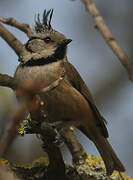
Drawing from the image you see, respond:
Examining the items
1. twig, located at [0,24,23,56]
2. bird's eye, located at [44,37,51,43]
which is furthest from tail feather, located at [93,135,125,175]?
twig, located at [0,24,23,56]

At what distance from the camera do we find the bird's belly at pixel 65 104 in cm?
431

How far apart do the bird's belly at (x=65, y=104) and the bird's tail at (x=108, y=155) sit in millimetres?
419

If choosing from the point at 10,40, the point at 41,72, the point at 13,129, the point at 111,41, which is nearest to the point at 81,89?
the point at 41,72

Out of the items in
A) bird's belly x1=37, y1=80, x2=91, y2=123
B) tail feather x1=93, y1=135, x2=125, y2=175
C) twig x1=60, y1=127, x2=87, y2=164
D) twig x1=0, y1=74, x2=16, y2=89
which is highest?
twig x1=0, y1=74, x2=16, y2=89

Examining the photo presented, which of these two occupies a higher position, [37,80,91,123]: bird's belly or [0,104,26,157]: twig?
[0,104,26,157]: twig

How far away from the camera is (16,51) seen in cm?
572

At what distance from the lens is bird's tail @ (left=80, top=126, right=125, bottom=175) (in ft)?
15.4

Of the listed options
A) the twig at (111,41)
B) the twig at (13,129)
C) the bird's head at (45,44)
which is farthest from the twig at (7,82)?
the bird's head at (45,44)

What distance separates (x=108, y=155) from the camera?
16.2 feet

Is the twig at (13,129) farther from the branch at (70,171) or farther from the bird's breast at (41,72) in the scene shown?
the bird's breast at (41,72)

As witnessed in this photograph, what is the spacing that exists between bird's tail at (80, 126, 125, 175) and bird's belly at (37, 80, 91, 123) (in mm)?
419

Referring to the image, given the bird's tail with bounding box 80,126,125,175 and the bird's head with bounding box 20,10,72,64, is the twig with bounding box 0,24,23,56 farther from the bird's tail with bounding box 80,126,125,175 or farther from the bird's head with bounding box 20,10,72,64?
the bird's tail with bounding box 80,126,125,175

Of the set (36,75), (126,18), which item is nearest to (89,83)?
(126,18)

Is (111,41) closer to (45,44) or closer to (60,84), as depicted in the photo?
(60,84)
